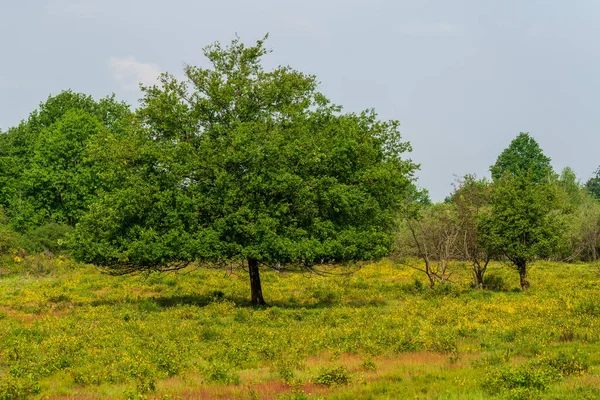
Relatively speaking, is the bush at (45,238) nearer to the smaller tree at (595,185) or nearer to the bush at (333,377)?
the bush at (333,377)

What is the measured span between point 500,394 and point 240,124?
1948 cm

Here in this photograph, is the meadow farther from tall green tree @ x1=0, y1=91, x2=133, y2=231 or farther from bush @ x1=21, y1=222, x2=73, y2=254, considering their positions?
tall green tree @ x1=0, y1=91, x2=133, y2=231

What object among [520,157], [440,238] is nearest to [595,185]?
[520,157]

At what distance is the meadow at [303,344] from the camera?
1149cm

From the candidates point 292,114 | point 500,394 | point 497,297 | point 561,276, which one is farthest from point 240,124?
point 561,276

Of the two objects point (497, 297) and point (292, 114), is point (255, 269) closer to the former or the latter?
point (292, 114)

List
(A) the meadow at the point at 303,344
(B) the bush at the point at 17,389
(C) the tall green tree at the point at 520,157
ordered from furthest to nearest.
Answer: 1. (C) the tall green tree at the point at 520,157
2. (A) the meadow at the point at 303,344
3. (B) the bush at the point at 17,389

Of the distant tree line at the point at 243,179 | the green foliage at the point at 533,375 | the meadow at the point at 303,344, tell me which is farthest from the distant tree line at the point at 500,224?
the green foliage at the point at 533,375

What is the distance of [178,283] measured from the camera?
36.0 meters

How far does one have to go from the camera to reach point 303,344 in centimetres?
1692

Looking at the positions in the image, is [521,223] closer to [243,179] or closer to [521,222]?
[521,222]

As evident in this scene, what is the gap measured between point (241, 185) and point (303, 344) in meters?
11.4

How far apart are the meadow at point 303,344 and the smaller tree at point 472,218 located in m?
3.63

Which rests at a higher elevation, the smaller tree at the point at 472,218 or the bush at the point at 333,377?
the smaller tree at the point at 472,218
